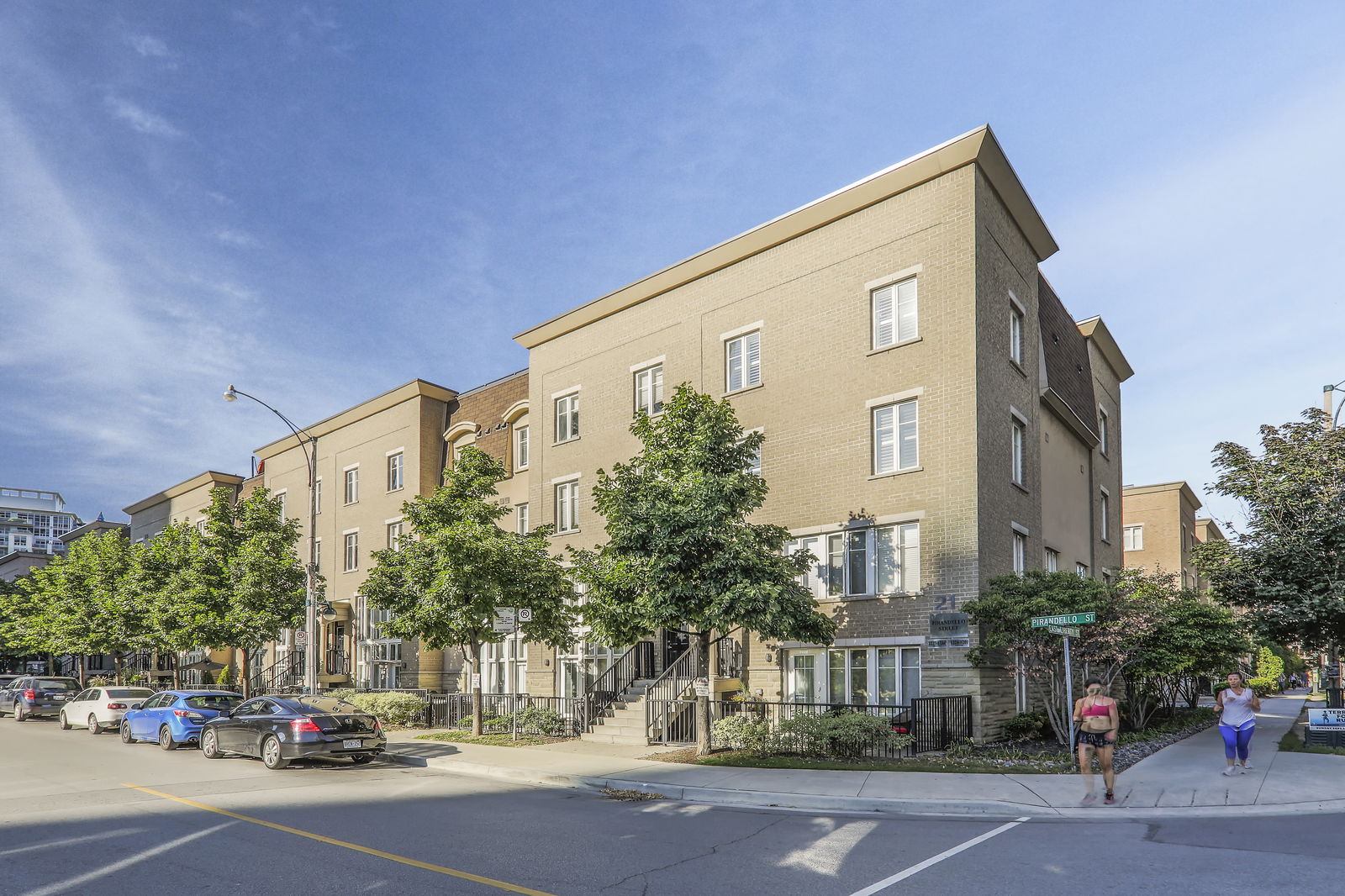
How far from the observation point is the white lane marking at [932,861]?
8.42 m

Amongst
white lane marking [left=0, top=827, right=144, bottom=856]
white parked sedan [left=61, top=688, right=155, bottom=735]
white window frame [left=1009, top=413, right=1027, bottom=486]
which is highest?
Result: white window frame [left=1009, top=413, right=1027, bottom=486]

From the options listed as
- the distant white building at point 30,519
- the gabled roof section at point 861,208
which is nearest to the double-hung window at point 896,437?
the gabled roof section at point 861,208

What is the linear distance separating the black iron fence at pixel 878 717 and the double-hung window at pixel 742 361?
8.07 metres

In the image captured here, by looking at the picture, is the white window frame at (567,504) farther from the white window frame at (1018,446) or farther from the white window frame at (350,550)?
the white window frame at (350,550)

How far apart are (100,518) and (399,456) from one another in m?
56.0

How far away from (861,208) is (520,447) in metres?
15.2

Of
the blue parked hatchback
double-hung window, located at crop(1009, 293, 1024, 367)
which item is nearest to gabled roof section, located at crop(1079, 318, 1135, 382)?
double-hung window, located at crop(1009, 293, 1024, 367)

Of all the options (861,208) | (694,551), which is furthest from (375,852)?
(861,208)

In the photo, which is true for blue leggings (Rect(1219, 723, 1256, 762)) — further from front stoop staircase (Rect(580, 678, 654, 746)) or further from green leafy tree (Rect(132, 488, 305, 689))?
green leafy tree (Rect(132, 488, 305, 689))

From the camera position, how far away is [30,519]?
189000 millimetres

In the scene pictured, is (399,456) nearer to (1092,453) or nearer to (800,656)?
(800,656)

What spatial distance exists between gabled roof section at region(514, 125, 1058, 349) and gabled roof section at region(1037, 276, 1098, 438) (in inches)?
86.8

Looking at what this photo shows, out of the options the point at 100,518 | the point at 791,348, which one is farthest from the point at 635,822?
the point at 100,518

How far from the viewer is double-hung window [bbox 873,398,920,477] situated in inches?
826
